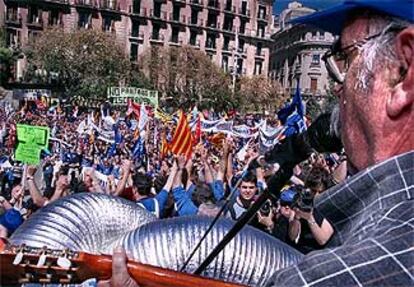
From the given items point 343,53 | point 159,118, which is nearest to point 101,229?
point 343,53

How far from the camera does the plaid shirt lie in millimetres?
864

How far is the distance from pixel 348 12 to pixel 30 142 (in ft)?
23.7

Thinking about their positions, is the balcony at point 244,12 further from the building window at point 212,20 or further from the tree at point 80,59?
the tree at point 80,59

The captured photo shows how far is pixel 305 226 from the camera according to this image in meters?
4.34

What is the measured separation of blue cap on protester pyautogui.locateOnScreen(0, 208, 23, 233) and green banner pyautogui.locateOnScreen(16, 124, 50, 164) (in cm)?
297

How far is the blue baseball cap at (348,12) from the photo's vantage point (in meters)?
1.05

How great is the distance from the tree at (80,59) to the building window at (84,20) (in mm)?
8976

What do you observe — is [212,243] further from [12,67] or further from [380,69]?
[12,67]

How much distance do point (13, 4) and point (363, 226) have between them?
55646 mm

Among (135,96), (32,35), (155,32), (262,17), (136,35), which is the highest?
(262,17)

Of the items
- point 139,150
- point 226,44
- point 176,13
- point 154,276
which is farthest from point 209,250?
point 226,44

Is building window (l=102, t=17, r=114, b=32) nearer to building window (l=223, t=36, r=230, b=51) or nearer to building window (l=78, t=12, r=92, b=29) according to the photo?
building window (l=78, t=12, r=92, b=29)

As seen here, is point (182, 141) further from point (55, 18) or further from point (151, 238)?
point (55, 18)

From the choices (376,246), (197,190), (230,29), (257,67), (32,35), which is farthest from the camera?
(257,67)
